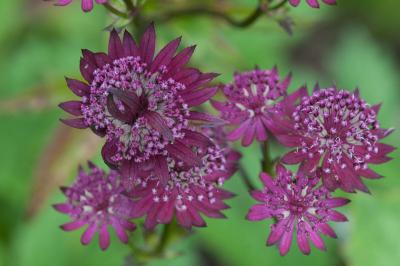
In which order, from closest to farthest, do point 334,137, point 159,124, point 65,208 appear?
point 159,124, point 334,137, point 65,208

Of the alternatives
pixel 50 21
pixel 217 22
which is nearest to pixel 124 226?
pixel 217 22

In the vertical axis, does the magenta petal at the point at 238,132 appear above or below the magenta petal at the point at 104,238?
above

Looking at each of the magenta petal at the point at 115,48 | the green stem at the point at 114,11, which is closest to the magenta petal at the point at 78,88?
the magenta petal at the point at 115,48

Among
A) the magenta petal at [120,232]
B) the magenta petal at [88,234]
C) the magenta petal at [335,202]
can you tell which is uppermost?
the magenta petal at [335,202]

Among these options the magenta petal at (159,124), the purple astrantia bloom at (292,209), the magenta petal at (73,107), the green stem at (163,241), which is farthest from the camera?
the green stem at (163,241)

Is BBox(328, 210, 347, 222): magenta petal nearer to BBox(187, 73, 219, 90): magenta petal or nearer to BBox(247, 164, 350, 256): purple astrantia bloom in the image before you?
BBox(247, 164, 350, 256): purple astrantia bloom

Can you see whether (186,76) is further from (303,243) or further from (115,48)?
(303,243)

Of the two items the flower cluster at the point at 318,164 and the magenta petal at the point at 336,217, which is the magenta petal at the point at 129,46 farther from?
the magenta petal at the point at 336,217

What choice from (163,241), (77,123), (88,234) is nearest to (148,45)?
(77,123)
